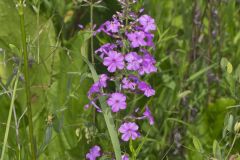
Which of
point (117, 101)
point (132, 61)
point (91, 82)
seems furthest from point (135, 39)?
point (91, 82)

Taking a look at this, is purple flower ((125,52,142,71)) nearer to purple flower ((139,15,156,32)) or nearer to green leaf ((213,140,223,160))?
purple flower ((139,15,156,32))

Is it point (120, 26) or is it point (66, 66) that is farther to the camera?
point (66, 66)

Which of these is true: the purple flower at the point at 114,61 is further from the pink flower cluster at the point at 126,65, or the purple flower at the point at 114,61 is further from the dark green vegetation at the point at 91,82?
the dark green vegetation at the point at 91,82

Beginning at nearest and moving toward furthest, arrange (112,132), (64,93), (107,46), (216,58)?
1. (112,132)
2. (107,46)
3. (64,93)
4. (216,58)

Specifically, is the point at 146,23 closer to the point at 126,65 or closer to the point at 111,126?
the point at 126,65

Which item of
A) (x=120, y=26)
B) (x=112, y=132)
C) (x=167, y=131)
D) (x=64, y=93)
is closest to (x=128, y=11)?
(x=120, y=26)

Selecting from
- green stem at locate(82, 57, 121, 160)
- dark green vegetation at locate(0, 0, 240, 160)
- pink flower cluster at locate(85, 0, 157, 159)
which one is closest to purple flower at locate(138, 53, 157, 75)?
pink flower cluster at locate(85, 0, 157, 159)

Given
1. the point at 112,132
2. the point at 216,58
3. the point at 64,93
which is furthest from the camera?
the point at 216,58

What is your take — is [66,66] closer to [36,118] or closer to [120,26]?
[36,118]

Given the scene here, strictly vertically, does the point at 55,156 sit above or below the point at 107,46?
below
